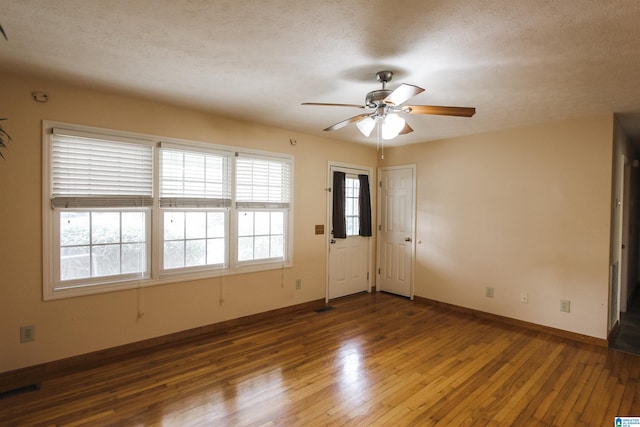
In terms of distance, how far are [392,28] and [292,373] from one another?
2.69m

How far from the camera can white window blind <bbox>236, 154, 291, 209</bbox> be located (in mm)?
3994

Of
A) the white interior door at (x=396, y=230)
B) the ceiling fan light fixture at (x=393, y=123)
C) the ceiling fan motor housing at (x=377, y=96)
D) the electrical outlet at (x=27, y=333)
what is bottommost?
the electrical outlet at (x=27, y=333)

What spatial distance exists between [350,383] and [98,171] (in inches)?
114

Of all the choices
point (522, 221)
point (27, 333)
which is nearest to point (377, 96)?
point (522, 221)

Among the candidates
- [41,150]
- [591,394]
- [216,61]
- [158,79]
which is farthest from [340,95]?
[591,394]

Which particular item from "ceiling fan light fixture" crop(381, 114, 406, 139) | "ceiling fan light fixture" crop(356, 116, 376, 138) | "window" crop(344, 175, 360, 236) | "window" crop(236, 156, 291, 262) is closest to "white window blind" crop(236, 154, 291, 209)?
"window" crop(236, 156, 291, 262)

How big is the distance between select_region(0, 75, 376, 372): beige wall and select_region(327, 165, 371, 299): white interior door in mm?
927

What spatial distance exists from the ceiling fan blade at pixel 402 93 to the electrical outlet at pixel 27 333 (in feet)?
11.0

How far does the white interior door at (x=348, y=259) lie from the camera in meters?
5.02

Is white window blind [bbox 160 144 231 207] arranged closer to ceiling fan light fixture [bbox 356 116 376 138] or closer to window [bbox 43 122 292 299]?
window [bbox 43 122 292 299]

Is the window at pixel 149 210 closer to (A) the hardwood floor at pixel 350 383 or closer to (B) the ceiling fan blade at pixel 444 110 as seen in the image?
(A) the hardwood floor at pixel 350 383

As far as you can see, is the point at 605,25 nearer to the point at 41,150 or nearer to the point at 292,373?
the point at 292,373

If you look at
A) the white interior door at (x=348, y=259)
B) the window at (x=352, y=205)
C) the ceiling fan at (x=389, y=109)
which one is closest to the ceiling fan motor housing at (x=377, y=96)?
the ceiling fan at (x=389, y=109)

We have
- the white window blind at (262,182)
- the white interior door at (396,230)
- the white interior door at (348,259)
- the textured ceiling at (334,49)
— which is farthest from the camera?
the white interior door at (396,230)
